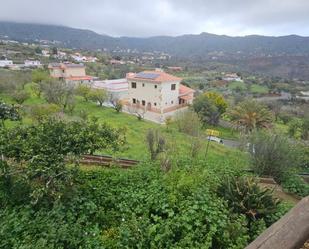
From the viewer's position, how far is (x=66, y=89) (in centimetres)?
2622

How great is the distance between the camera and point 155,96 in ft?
108

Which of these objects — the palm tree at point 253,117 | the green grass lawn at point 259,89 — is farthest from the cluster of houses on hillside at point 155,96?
the green grass lawn at point 259,89

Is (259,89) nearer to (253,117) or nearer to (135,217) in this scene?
(253,117)

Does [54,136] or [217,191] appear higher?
[54,136]

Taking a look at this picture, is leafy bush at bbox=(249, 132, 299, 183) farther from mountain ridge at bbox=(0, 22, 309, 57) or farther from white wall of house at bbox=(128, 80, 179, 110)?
mountain ridge at bbox=(0, 22, 309, 57)

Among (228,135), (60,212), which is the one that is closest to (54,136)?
(60,212)

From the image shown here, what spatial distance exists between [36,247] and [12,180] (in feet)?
8.61

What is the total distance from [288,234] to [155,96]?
30.9 metres

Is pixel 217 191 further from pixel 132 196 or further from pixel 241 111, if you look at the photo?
pixel 241 111

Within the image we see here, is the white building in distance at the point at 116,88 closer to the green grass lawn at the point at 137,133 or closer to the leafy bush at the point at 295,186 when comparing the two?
the green grass lawn at the point at 137,133

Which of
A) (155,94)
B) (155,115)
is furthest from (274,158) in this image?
(155,94)

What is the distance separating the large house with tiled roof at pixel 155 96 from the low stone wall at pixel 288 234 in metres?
27.8

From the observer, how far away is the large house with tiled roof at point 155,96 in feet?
105

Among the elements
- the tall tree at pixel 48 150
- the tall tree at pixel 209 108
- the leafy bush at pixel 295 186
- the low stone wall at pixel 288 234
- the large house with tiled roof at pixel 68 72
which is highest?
the low stone wall at pixel 288 234
